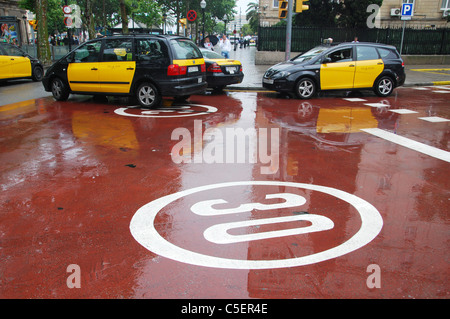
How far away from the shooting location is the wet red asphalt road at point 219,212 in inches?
123


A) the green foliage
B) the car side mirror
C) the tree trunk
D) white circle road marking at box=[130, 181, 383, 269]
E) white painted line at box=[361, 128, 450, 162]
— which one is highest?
the green foliage

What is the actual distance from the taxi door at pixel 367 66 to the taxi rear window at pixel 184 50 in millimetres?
5337

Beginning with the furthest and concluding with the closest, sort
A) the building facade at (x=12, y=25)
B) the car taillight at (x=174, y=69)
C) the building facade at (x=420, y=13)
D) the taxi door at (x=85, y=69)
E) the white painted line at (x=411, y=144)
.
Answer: the building facade at (x=12, y=25) → the building facade at (x=420, y=13) → the taxi door at (x=85, y=69) → the car taillight at (x=174, y=69) → the white painted line at (x=411, y=144)

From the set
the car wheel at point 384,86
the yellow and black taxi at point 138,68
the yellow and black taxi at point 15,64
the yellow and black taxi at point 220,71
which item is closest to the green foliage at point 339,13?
the car wheel at point 384,86

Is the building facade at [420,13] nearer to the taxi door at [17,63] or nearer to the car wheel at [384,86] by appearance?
the car wheel at [384,86]

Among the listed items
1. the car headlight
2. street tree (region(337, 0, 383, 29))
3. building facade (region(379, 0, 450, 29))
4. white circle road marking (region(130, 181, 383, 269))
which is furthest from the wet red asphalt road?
building facade (region(379, 0, 450, 29))

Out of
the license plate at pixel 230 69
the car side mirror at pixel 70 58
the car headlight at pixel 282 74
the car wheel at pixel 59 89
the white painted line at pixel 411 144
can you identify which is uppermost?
the car side mirror at pixel 70 58

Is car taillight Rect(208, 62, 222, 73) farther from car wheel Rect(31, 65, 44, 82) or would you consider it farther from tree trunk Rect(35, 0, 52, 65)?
tree trunk Rect(35, 0, 52, 65)

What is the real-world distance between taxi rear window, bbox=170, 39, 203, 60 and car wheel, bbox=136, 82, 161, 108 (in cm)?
104

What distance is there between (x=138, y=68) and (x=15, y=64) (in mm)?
8150

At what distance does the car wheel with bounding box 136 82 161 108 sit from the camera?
404 inches
